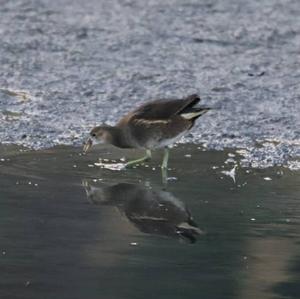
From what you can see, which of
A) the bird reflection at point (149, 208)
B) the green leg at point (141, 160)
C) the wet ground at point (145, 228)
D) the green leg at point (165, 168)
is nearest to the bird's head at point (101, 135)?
the wet ground at point (145, 228)

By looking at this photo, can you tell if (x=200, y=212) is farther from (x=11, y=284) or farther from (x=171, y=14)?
(x=171, y=14)

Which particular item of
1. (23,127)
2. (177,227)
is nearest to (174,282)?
(177,227)

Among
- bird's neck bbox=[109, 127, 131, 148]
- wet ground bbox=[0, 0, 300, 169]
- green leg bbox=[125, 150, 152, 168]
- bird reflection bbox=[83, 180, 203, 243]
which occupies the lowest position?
wet ground bbox=[0, 0, 300, 169]

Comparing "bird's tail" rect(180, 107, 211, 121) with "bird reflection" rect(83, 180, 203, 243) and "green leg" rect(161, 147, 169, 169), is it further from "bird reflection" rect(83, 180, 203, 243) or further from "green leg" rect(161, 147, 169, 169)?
"bird reflection" rect(83, 180, 203, 243)

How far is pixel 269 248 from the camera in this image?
720cm

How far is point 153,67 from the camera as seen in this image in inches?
512

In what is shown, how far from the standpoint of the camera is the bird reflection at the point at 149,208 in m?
7.55

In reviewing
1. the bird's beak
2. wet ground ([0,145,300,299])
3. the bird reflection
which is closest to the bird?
the bird's beak

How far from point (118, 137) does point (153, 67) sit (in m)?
3.49

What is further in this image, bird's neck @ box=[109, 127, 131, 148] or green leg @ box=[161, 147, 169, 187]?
bird's neck @ box=[109, 127, 131, 148]

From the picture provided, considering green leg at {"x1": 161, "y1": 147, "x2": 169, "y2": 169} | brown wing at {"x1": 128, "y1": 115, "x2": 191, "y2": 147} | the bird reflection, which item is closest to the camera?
the bird reflection

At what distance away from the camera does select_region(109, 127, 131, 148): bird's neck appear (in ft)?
Answer: 31.4

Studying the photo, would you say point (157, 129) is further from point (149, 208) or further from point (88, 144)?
point (149, 208)

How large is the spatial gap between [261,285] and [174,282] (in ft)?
1.39
